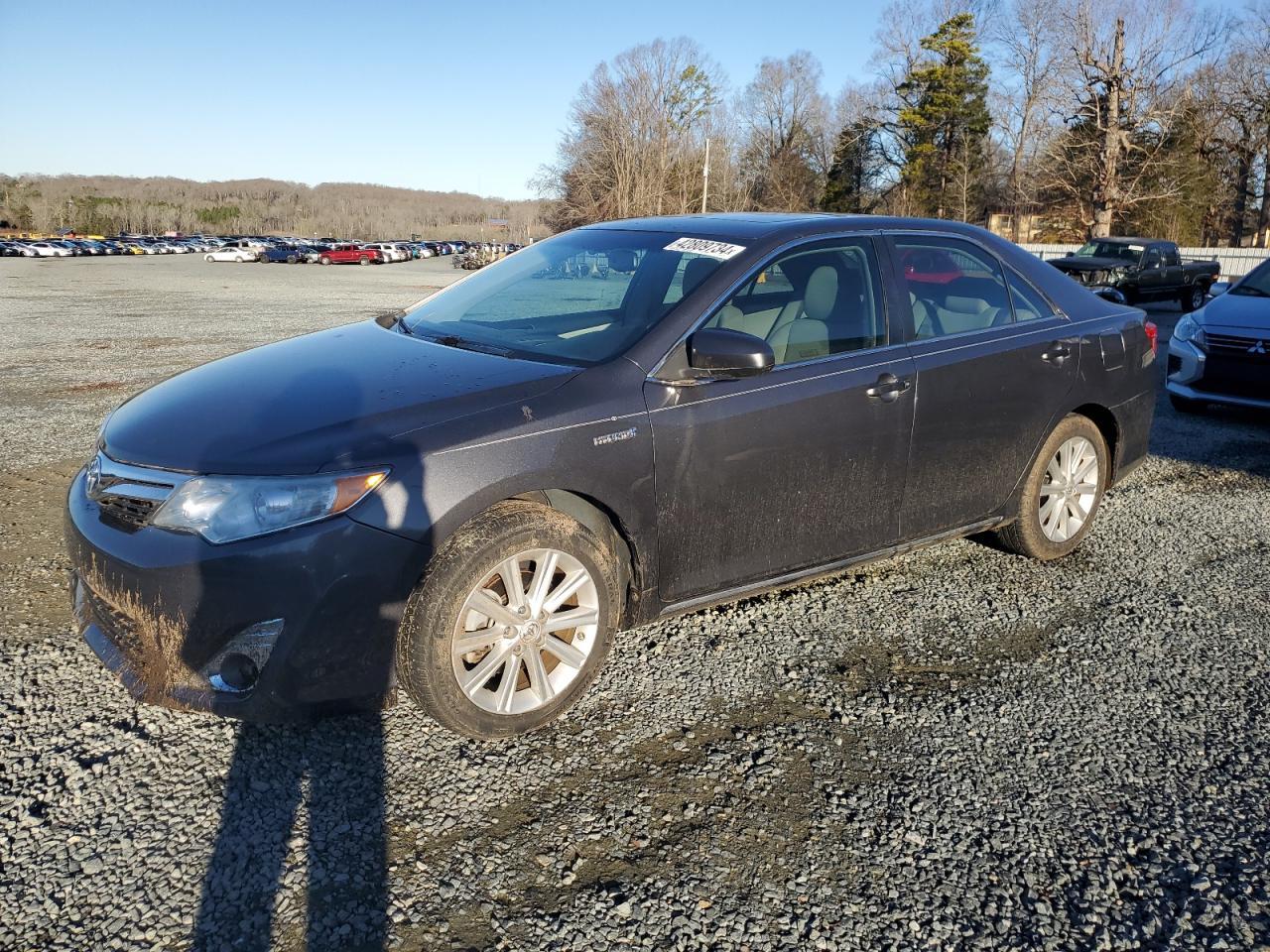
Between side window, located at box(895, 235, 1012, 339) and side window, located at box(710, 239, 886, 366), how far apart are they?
23 cm

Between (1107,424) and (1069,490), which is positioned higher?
(1107,424)

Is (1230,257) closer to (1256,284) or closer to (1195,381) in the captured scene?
(1256,284)

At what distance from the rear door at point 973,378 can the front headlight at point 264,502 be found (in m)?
2.35

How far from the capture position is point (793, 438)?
358 cm

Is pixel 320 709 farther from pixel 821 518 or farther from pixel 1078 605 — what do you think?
pixel 1078 605

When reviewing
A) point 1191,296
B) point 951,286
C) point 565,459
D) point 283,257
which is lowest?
point 565,459

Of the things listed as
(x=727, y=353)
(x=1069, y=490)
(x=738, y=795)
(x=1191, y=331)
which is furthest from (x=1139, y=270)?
(x=738, y=795)

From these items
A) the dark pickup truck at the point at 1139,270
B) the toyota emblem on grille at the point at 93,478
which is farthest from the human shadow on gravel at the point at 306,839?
the dark pickup truck at the point at 1139,270

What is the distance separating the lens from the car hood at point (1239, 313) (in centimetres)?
793

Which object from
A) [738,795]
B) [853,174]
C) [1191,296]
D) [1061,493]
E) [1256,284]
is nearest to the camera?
[738,795]

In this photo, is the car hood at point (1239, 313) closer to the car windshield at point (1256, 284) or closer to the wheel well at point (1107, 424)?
the car windshield at point (1256, 284)

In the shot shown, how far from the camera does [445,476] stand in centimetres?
283

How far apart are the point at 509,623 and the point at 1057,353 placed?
3.02 m

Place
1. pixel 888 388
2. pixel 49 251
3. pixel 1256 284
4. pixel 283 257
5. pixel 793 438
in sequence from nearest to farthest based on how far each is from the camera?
pixel 793 438 → pixel 888 388 → pixel 1256 284 → pixel 283 257 → pixel 49 251
